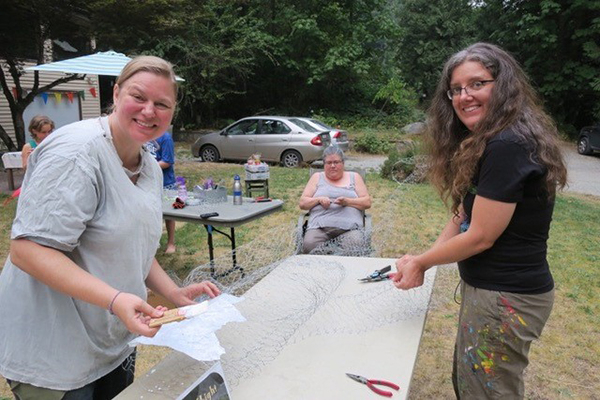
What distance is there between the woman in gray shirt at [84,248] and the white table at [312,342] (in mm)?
199

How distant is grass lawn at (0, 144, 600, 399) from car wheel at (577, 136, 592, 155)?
5.97 m

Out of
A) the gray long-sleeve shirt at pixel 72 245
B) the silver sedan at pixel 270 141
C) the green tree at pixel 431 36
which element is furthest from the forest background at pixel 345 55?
the gray long-sleeve shirt at pixel 72 245

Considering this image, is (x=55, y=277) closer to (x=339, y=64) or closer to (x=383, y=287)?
(x=383, y=287)

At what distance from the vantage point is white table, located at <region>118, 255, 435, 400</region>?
1.28 metres

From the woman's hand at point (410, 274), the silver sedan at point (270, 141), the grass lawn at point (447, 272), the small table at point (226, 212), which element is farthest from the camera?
the silver sedan at point (270, 141)

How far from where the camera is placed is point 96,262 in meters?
1.10

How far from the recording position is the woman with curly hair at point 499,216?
4.23 feet

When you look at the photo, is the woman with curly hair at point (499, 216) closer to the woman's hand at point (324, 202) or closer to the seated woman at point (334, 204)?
the seated woman at point (334, 204)

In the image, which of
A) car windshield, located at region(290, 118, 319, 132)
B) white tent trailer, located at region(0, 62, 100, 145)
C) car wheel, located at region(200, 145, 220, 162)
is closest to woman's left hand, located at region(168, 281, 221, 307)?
car windshield, located at region(290, 118, 319, 132)

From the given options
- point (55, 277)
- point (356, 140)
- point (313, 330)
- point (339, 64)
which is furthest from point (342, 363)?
point (339, 64)

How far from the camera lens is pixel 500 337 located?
1.39 m

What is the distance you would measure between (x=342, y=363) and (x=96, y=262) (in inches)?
30.4

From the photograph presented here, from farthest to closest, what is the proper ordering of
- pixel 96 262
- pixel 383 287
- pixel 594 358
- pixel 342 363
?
pixel 594 358, pixel 383 287, pixel 342 363, pixel 96 262

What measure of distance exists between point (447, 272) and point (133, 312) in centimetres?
297
